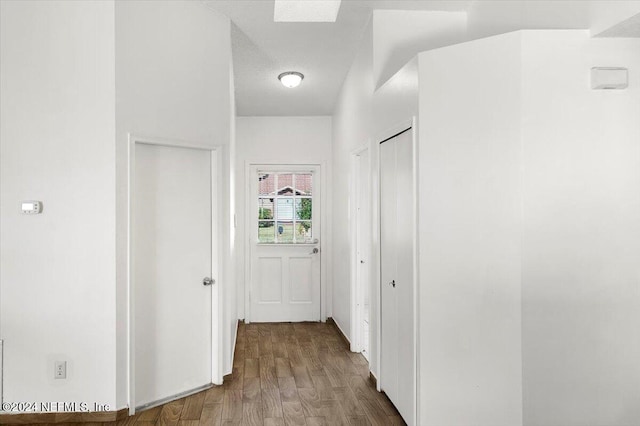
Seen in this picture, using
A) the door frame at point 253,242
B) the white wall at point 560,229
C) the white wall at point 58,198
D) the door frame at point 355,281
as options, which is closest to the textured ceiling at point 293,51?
the door frame at point 253,242

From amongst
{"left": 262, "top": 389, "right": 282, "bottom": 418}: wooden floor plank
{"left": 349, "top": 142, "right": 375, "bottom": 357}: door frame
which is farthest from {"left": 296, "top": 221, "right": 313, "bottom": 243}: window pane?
{"left": 262, "top": 389, "right": 282, "bottom": 418}: wooden floor plank

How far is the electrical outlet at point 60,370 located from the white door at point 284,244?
10.7 ft

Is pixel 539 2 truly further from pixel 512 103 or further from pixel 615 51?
pixel 512 103

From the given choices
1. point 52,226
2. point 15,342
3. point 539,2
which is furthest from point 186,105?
point 539,2

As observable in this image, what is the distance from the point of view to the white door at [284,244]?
20.5 ft

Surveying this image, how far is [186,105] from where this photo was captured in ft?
11.3

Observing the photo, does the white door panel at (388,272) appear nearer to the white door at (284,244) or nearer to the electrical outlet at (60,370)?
the electrical outlet at (60,370)

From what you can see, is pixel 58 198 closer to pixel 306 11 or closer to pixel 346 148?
pixel 306 11

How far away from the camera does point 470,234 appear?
264 centimetres

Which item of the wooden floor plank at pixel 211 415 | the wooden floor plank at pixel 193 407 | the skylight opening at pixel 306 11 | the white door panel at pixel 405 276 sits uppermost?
the skylight opening at pixel 306 11

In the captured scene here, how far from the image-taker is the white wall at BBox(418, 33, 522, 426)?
2529mm

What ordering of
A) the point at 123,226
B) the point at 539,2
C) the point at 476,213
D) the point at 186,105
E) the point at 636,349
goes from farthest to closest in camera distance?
the point at 186,105 < the point at 123,226 < the point at 539,2 < the point at 476,213 < the point at 636,349

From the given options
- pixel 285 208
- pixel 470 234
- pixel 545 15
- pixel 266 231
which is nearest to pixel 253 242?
pixel 266 231

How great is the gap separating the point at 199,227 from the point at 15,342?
1367 mm
